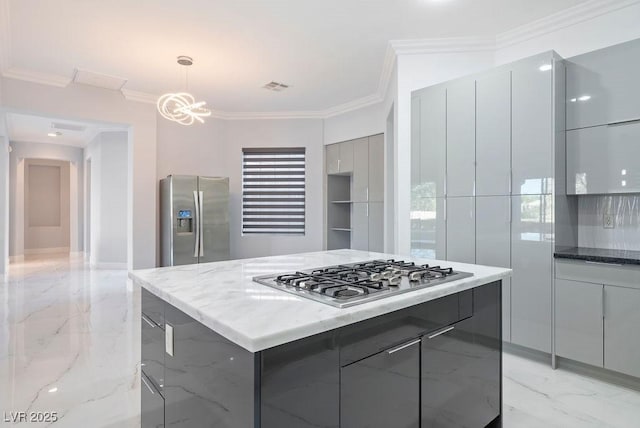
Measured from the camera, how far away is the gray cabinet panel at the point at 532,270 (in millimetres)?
2686

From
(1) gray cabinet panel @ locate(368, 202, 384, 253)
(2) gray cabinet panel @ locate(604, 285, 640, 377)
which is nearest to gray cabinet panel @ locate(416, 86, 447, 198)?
(2) gray cabinet panel @ locate(604, 285, 640, 377)

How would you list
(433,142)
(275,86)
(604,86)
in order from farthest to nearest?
(275,86) → (433,142) → (604,86)

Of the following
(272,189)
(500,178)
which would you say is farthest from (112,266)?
(500,178)

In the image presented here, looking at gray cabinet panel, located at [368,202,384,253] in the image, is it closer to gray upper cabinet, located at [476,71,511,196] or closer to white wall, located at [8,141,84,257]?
gray upper cabinet, located at [476,71,511,196]

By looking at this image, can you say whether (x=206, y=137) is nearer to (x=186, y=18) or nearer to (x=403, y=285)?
(x=186, y=18)

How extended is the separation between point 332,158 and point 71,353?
4.25 meters

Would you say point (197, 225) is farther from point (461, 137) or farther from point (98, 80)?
point (461, 137)

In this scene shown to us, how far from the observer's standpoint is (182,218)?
4977 millimetres

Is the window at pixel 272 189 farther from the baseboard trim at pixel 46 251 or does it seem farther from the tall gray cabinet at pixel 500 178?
the baseboard trim at pixel 46 251

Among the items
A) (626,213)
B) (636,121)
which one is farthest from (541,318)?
(636,121)

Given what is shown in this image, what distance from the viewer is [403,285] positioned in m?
1.47

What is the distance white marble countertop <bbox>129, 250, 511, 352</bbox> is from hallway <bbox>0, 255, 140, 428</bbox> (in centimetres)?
107

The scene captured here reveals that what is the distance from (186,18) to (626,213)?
3.96 metres

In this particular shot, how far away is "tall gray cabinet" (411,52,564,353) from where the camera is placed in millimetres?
2695
